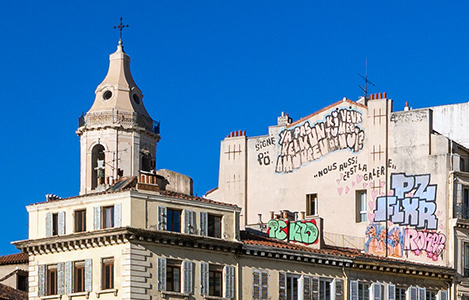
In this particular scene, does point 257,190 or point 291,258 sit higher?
point 257,190

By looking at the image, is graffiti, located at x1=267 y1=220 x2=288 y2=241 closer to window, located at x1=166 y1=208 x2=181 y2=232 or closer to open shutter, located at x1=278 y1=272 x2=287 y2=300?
open shutter, located at x1=278 y1=272 x2=287 y2=300

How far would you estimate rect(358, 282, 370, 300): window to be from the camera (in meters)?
96.6

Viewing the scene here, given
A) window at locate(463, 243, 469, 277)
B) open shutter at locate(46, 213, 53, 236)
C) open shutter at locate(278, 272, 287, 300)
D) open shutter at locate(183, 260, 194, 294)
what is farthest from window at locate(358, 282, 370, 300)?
open shutter at locate(46, 213, 53, 236)

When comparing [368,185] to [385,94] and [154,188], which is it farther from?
[154,188]

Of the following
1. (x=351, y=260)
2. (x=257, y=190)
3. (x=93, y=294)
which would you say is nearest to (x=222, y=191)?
(x=257, y=190)

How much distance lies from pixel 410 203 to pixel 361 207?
3.81 m

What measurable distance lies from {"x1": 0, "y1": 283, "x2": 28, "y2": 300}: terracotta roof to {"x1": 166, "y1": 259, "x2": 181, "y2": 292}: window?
36.8ft

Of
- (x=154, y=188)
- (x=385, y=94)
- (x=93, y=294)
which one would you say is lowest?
(x=93, y=294)

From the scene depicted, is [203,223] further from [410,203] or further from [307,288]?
[410,203]

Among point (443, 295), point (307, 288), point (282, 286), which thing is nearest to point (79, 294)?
point (282, 286)

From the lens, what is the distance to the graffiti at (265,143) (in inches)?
4375

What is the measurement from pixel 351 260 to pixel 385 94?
15570 millimetres

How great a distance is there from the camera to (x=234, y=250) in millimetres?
89688

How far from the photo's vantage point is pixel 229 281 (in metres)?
89.3
